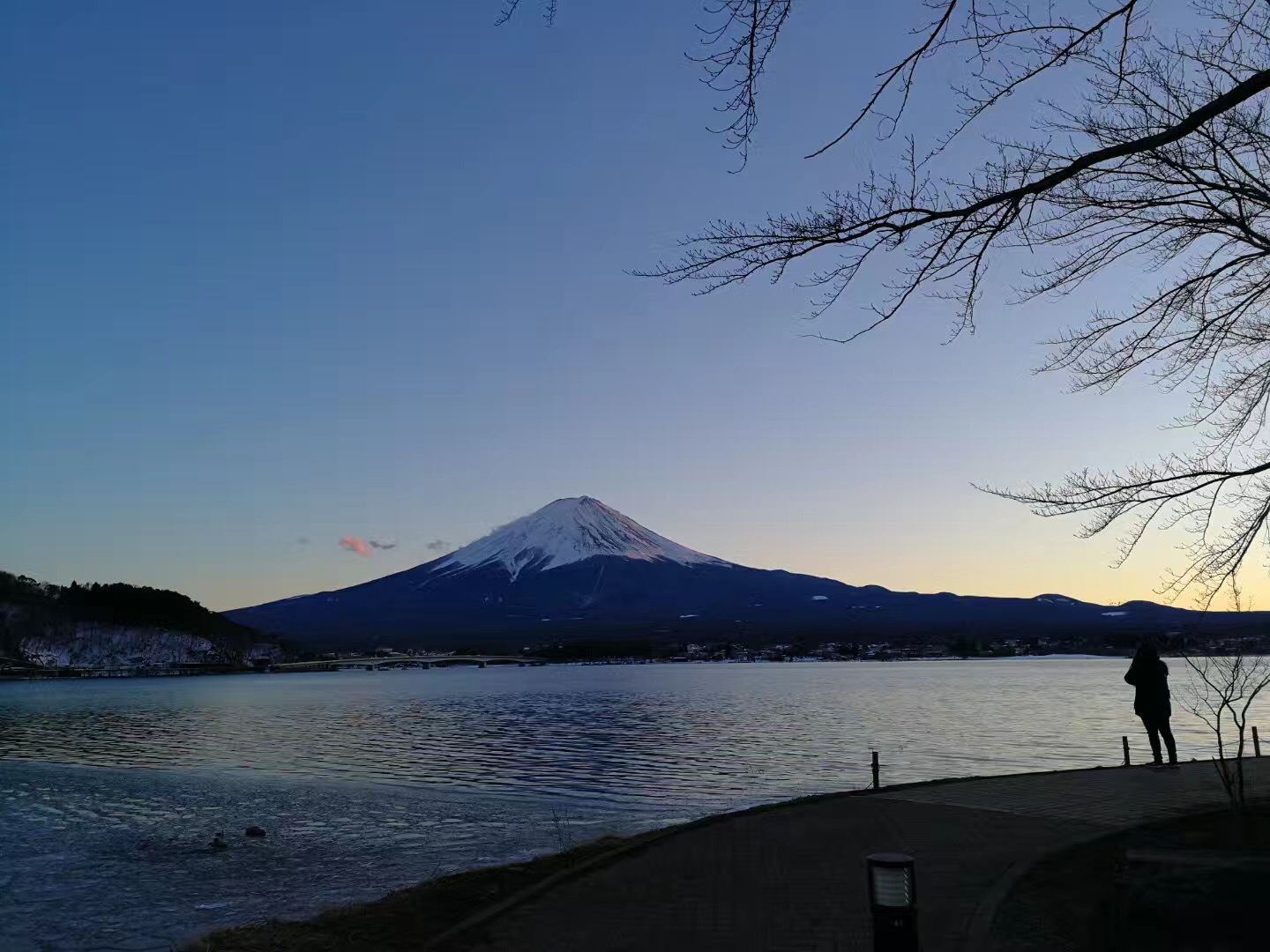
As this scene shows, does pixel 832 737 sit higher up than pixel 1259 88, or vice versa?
pixel 1259 88

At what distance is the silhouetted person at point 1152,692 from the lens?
14.9 m

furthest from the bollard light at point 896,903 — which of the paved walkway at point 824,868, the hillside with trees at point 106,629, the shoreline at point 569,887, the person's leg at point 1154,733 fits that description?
the hillside with trees at point 106,629

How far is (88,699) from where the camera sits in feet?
297

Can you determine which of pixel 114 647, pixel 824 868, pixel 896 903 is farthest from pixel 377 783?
pixel 114 647

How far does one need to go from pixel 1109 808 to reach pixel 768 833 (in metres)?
3.97

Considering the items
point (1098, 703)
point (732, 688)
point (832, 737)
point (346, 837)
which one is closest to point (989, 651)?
point (732, 688)

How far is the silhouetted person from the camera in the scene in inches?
587

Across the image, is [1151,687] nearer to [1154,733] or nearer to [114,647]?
[1154,733]

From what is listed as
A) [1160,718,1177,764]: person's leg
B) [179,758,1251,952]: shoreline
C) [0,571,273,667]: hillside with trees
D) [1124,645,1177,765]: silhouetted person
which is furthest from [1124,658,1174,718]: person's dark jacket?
[0,571,273,667]: hillside with trees

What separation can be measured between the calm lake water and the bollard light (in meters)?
9.26

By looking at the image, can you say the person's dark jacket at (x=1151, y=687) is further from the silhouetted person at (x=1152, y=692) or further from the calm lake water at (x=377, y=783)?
the calm lake water at (x=377, y=783)

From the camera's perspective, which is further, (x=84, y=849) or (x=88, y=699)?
(x=88, y=699)

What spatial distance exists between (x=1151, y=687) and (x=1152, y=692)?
10 cm

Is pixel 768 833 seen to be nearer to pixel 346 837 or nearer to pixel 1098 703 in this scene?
pixel 346 837
